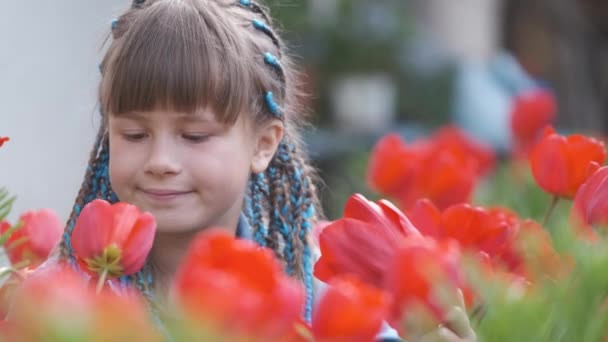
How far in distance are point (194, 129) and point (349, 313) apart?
0.65 metres

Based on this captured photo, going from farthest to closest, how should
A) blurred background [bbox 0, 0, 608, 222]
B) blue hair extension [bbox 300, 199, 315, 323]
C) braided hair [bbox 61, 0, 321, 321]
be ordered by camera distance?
blurred background [bbox 0, 0, 608, 222] < blue hair extension [bbox 300, 199, 315, 323] < braided hair [bbox 61, 0, 321, 321]

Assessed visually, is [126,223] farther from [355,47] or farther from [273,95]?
[355,47]

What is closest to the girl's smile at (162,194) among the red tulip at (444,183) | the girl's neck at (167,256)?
the girl's neck at (167,256)

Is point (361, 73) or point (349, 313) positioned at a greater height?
point (349, 313)

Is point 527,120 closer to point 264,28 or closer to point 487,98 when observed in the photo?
point 264,28

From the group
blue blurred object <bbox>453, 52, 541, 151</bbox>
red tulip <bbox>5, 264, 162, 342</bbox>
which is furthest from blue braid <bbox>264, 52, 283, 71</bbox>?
blue blurred object <bbox>453, 52, 541, 151</bbox>

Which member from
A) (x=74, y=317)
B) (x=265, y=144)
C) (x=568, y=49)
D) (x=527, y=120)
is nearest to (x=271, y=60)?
(x=265, y=144)

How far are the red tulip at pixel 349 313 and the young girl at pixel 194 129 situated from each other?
19.6 inches

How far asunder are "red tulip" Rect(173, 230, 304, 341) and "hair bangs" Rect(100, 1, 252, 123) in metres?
0.64

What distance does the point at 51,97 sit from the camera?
2.33 metres

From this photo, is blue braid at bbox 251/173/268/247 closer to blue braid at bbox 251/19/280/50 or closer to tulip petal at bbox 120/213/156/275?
blue braid at bbox 251/19/280/50

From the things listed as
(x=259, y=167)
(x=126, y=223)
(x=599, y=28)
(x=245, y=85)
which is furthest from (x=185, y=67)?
(x=599, y=28)

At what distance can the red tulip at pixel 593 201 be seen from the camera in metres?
0.86

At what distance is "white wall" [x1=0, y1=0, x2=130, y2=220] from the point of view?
192 centimetres
